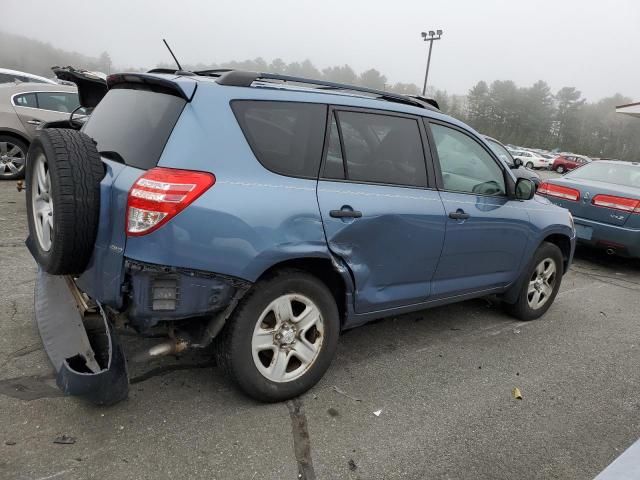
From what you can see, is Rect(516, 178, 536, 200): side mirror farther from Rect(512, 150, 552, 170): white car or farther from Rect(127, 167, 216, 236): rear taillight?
Rect(512, 150, 552, 170): white car

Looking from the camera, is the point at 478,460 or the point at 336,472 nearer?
the point at 336,472

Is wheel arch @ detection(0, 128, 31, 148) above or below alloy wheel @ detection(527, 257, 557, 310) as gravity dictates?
above

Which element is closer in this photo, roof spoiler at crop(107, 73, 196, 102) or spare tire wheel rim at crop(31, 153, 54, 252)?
roof spoiler at crop(107, 73, 196, 102)

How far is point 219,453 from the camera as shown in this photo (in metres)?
2.36

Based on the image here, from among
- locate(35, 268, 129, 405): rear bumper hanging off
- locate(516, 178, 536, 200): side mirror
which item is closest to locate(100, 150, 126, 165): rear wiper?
locate(35, 268, 129, 405): rear bumper hanging off

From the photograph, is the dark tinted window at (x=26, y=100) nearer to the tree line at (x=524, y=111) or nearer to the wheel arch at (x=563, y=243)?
the wheel arch at (x=563, y=243)

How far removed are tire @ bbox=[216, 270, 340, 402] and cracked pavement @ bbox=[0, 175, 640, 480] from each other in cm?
15

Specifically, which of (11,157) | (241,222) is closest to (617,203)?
(241,222)

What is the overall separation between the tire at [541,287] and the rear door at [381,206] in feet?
4.46

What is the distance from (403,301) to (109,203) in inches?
74.3

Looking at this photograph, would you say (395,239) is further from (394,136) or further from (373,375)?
(373,375)

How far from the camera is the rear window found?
2.40 metres

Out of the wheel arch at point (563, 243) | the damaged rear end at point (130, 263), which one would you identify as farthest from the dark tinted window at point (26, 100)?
the wheel arch at point (563, 243)

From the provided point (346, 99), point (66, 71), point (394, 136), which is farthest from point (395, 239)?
point (66, 71)
